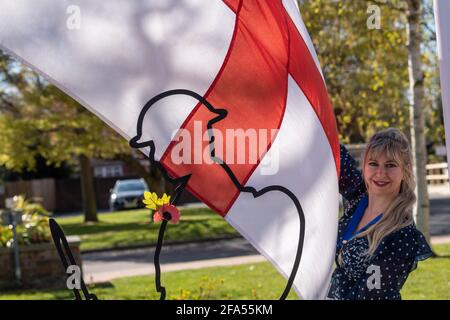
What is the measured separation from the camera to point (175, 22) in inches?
79.4

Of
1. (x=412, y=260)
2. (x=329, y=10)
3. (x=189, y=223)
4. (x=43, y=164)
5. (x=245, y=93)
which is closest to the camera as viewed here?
(x=245, y=93)

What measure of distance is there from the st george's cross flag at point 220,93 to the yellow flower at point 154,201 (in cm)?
9

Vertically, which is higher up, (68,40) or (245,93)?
(68,40)

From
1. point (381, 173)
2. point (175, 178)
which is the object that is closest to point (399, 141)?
point (381, 173)

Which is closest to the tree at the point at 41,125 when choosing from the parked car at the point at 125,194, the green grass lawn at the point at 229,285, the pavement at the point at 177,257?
the pavement at the point at 177,257

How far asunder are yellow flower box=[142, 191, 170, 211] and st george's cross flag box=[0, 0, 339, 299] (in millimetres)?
91

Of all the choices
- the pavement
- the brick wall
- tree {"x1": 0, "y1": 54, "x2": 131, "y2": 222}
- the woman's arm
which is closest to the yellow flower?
the woman's arm

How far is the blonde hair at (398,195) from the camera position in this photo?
2340mm

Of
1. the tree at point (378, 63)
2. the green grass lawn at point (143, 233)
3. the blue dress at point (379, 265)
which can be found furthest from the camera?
the green grass lawn at point (143, 233)

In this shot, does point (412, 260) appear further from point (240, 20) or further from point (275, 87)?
point (240, 20)

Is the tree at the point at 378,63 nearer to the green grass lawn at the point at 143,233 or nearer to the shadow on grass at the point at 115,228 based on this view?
the green grass lawn at the point at 143,233

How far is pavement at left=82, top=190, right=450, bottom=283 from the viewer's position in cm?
1120

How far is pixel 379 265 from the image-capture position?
2.29 meters

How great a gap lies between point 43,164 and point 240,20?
1655 inches
